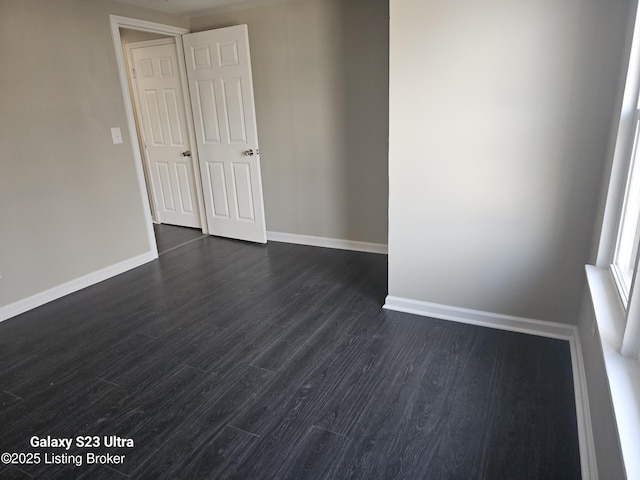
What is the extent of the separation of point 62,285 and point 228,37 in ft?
8.95

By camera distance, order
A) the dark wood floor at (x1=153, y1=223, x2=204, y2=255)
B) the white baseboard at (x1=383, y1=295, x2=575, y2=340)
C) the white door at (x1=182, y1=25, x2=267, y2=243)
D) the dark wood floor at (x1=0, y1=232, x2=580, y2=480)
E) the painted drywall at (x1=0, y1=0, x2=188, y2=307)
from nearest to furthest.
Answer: the dark wood floor at (x1=0, y1=232, x2=580, y2=480)
the white baseboard at (x1=383, y1=295, x2=575, y2=340)
the painted drywall at (x1=0, y1=0, x2=188, y2=307)
the white door at (x1=182, y1=25, x2=267, y2=243)
the dark wood floor at (x1=153, y1=223, x2=204, y2=255)

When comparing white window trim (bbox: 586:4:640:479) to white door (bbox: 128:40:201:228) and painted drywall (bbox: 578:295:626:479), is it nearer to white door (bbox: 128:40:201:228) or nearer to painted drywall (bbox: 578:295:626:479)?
painted drywall (bbox: 578:295:626:479)

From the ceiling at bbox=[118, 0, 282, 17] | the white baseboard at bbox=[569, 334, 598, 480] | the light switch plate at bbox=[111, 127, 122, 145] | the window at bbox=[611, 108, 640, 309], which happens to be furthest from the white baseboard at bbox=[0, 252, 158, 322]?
the window at bbox=[611, 108, 640, 309]

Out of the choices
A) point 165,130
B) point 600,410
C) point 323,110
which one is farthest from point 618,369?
point 165,130

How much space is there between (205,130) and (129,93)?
0.81m

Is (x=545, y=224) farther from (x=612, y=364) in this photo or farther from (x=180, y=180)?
(x=180, y=180)

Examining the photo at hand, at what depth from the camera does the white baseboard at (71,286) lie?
3085mm

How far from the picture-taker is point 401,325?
2729mm

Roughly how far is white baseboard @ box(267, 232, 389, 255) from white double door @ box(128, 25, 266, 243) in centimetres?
22

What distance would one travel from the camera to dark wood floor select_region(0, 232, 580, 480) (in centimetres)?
172

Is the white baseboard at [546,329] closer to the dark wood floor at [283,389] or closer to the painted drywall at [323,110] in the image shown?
the dark wood floor at [283,389]

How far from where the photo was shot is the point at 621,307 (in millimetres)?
1684

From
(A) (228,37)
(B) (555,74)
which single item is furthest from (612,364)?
(A) (228,37)

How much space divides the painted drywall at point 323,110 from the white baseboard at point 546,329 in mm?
1283
